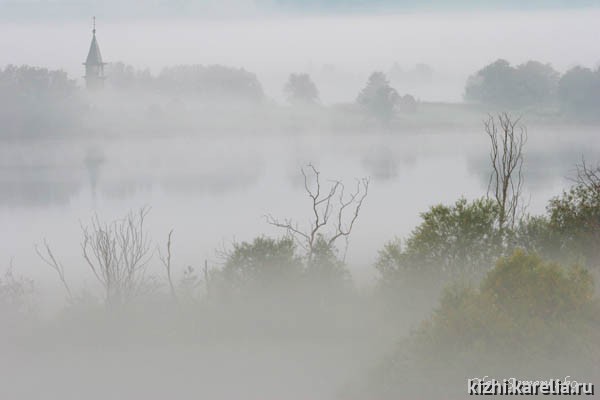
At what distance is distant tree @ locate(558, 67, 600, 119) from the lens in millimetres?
115688

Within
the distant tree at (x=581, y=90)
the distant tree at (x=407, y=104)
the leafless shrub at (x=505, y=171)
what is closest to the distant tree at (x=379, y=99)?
the distant tree at (x=407, y=104)

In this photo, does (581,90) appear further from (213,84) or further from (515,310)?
(515,310)

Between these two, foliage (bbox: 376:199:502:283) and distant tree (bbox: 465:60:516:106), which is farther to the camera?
distant tree (bbox: 465:60:516:106)

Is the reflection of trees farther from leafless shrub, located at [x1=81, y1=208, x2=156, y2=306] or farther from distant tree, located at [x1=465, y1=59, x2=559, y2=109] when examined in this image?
distant tree, located at [x1=465, y1=59, x2=559, y2=109]

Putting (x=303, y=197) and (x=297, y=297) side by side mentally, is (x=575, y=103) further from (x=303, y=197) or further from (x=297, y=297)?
(x=297, y=297)

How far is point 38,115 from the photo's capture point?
105m

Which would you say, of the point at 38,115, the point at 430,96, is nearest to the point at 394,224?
the point at 38,115

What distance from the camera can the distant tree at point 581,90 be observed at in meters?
116

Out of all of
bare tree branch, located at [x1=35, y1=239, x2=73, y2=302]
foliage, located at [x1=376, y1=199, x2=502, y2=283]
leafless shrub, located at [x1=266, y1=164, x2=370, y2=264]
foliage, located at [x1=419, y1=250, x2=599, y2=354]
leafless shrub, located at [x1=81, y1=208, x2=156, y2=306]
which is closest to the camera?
foliage, located at [x1=419, y1=250, x2=599, y2=354]

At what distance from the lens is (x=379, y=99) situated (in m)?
115

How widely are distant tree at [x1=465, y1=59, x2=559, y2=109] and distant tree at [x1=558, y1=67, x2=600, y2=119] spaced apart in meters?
3.49

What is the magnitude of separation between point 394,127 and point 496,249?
327ft

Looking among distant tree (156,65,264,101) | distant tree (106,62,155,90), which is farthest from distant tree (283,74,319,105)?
distant tree (106,62,155,90)

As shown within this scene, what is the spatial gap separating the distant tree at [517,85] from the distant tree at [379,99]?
1318cm
